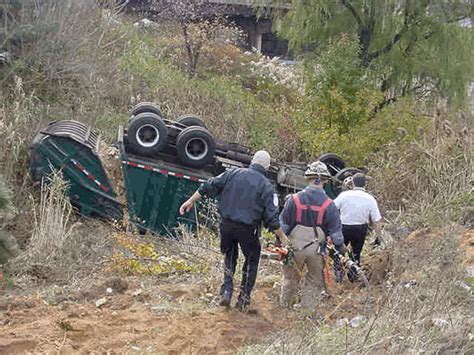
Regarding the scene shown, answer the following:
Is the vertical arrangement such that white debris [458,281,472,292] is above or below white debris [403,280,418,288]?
below

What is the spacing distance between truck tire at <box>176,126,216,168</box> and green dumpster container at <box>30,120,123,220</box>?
140 cm

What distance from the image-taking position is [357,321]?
7.14m

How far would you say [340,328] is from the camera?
688cm

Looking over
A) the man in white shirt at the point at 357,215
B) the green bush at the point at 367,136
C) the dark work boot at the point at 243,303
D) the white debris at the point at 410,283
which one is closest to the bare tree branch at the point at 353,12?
the green bush at the point at 367,136

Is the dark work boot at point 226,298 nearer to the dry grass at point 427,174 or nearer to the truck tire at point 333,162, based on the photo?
the dry grass at point 427,174

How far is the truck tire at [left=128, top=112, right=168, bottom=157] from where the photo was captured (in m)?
14.3

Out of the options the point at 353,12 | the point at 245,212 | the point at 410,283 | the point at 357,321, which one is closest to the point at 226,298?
the point at 245,212

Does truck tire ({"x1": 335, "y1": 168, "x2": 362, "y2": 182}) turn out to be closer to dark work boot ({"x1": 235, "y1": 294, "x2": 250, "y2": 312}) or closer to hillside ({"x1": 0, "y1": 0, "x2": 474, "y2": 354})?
hillside ({"x1": 0, "y1": 0, "x2": 474, "y2": 354})

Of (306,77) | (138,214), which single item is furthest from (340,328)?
(306,77)

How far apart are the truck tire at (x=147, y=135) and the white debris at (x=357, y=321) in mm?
7558

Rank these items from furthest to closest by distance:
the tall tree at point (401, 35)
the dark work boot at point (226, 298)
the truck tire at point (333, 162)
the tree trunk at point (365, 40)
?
the tree trunk at point (365, 40) < the tall tree at point (401, 35) < the truck tire at point (333, 162) < the dark work boot at point (226, 298)

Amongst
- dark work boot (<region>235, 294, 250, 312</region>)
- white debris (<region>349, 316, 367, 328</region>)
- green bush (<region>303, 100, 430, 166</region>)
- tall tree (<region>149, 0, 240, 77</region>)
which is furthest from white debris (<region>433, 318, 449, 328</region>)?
tall tree (<region>149, 0, 240, 77</region>)

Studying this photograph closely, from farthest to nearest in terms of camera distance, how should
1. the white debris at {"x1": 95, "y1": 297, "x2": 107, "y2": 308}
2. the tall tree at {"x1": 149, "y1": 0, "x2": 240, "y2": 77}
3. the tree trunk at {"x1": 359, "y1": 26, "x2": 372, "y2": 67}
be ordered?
1. the tall tree at {"x1": 149, "y1": 0, "x2": 240, "y2": 77}
2. the tree trunk at {"x1": 359, "y1": 26, "x2": 372, "y2": 67}
3. the white debris at {"x1": 95, "y1": 297, "x2": 107, "y2": 308}

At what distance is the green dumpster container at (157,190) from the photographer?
558 inches
